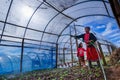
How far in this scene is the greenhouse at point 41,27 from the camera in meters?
7.00

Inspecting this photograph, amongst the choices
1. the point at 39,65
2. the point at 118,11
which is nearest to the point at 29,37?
the point at 39,65

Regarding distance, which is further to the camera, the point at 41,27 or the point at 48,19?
the point at 41,27

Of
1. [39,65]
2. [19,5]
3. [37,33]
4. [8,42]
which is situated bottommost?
[39,65]

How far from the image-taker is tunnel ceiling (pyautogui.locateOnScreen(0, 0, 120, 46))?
694cm

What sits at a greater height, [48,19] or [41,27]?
[48,19]

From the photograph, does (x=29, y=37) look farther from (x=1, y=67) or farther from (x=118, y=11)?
(x=118, y=11)

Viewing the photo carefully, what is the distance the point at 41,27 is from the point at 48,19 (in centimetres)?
79

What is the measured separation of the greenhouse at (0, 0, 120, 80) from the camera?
7004 millimetres

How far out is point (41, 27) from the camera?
362 inches

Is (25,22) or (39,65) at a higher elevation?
(25,22)

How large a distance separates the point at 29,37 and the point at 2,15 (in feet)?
8.99

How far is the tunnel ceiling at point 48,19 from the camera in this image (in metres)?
6.94

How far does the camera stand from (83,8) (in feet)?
28.5

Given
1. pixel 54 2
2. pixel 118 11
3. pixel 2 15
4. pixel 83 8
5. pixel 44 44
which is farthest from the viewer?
pixel 44 44
